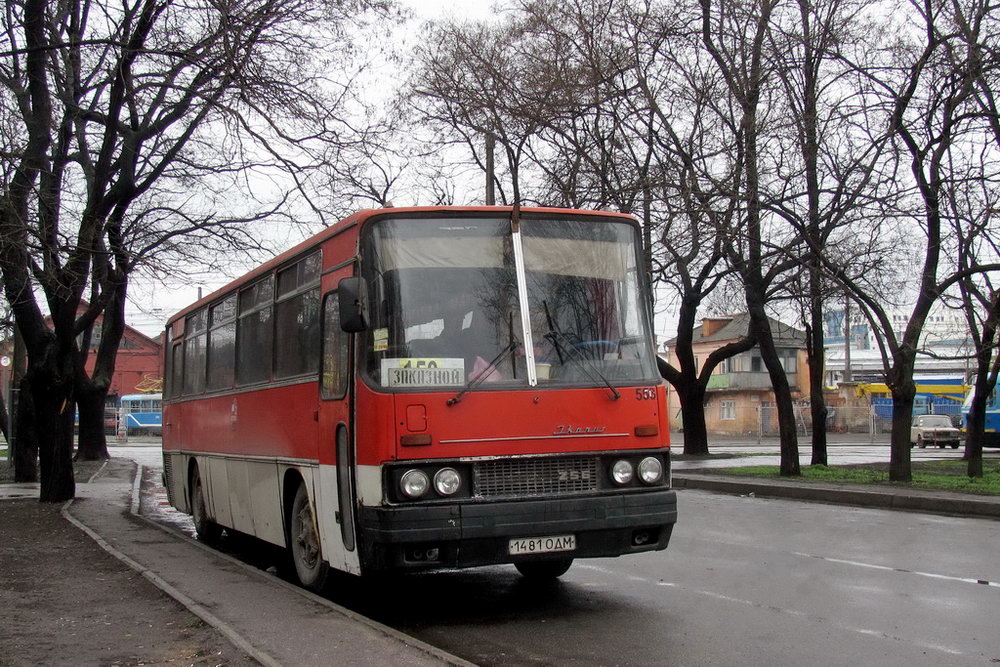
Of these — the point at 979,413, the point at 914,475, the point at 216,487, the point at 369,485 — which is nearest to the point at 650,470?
the point at 369,485

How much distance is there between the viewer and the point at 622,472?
8031mm

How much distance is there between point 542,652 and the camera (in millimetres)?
6996

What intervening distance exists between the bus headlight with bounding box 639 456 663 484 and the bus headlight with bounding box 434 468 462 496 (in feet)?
4.74

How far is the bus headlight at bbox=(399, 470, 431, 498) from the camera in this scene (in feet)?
24.6

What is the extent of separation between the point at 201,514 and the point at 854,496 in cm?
1066

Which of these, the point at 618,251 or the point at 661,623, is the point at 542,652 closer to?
the point at 661,623

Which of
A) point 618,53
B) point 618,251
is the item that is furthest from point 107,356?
point 618,251

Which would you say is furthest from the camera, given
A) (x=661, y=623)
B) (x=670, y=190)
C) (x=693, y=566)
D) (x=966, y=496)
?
(x=670, y=190)

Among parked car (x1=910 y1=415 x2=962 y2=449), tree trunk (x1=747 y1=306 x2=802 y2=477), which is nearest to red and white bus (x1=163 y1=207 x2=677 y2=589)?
tree trunk (x1=747 y1=306 x2=802 y2=477)

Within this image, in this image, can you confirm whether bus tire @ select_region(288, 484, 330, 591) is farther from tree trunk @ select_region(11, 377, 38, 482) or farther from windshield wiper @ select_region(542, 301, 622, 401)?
tree trunk @ select_region(11, 377, 38, 482)

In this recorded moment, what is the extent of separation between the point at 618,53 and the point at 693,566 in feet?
45.5

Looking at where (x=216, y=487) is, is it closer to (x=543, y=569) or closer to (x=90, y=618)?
(x=543, y=569)

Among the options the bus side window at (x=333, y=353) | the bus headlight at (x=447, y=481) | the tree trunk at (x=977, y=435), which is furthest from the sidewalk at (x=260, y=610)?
the tree trunk at (x=977, y=435)

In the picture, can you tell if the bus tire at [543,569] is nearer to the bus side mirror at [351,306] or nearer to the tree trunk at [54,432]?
the bus side mirror at [351,306]
